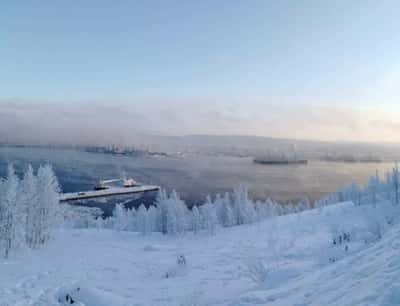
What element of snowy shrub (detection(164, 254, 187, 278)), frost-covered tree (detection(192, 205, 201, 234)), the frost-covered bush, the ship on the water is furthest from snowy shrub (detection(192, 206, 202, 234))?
snowy shrub (detection(164, 254, 187, 278))

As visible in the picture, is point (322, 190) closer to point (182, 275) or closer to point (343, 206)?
point (343, 206)

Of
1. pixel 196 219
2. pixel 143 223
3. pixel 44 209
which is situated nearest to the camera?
pixel 44 209

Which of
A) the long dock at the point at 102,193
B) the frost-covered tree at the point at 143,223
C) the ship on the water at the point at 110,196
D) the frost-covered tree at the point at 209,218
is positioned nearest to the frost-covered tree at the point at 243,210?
the frost-covered tree at the point at 209,218

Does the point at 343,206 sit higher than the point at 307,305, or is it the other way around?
the point at 307,305

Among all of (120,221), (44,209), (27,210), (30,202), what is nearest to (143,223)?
(120,221)

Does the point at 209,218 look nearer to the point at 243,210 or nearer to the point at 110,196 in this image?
the point at 243,210

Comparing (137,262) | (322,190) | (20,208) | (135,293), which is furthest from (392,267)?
(322,190)

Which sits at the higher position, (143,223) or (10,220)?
(10,220)

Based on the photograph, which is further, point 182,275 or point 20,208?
point 20,208

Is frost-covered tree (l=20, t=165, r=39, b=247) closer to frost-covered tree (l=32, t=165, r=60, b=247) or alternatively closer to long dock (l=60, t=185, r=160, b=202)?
frost-covered tree (l=32, t=165, r=60, b=247)
